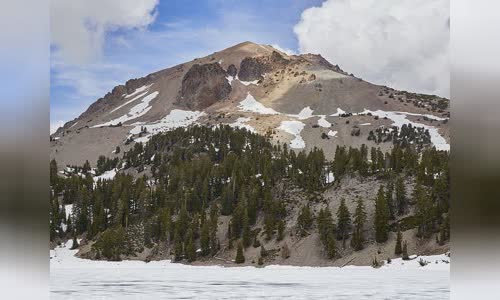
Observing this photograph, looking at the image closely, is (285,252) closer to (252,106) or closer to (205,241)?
(205,241)

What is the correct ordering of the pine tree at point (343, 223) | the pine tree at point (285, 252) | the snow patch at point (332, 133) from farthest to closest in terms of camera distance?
the snow patch at point (332, 133) < the pine tree at point (343, 223) < the pine tree at point (285, 252)

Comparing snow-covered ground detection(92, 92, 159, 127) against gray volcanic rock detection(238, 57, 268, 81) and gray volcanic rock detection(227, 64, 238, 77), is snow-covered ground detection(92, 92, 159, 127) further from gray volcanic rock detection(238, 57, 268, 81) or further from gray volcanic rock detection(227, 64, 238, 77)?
gray volcanic rock detection(238, 57, 268, 81)

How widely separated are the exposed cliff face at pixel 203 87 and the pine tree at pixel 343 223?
6813 cm

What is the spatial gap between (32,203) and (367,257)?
68.4 ft

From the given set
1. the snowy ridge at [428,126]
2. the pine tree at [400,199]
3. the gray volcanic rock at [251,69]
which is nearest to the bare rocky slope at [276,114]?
the snowy ridge at [428,126]

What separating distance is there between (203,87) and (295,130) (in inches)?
1559

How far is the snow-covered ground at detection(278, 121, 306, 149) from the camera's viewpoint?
52.9 metres

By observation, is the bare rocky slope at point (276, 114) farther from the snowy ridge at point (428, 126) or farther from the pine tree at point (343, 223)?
the pine tree at point (343, 223)

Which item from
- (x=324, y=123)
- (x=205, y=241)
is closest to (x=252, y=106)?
(x=324, y=123)

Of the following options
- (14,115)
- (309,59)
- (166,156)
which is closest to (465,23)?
(14,115)

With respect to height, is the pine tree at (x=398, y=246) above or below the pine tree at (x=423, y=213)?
below

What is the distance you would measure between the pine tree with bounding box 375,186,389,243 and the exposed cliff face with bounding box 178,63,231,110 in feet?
226

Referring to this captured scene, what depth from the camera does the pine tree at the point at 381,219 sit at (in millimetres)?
23897

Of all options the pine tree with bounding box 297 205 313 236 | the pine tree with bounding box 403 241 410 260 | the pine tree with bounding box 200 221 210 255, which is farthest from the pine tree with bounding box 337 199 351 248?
the pine tree with bounding box 200 221 210 255
